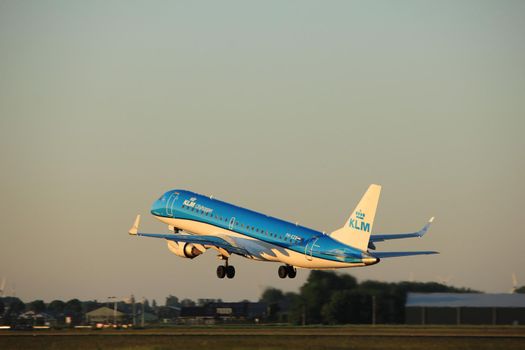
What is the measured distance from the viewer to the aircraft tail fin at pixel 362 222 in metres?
85.0

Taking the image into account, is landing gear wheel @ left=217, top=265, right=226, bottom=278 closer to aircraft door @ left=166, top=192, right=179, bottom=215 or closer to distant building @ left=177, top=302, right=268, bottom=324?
aircraft door @ left=166, top=192, right=179, bottom=215

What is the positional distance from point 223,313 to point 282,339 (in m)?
44.3

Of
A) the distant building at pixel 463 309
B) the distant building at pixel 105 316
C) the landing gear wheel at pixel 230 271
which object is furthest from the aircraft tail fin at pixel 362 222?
the distant building at pixel 105 316

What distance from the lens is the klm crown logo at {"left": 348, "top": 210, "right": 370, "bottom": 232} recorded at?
282ft

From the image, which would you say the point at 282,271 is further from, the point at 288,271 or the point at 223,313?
the point at 223,313

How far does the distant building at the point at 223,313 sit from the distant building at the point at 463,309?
17.1 m

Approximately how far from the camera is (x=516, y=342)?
3000 inches

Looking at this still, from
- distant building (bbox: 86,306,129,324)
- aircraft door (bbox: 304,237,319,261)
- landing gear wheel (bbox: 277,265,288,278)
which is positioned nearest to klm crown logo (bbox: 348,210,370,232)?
aircraft door (bbox: 304,237,319,261)

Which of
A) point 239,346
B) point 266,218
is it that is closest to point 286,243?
point 266,218

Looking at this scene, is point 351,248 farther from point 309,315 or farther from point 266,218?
point 309,315

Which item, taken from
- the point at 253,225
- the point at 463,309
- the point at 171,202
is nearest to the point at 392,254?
the point at 253,225

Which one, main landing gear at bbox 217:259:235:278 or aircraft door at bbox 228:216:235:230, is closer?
aircraft door at bbox 228:216:235:230

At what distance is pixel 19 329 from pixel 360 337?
3569cm

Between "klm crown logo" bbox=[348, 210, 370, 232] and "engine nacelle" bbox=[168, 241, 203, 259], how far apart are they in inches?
695
